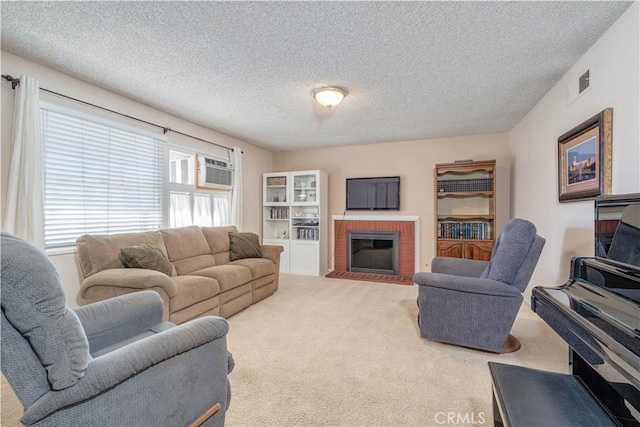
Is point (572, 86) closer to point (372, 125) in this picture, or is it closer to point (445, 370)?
point (372, 125)

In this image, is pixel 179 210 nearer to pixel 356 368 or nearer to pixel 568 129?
pixel 356 368

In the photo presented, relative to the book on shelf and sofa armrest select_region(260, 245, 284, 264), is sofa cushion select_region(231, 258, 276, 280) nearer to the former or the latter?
sofa armrest select_region(260, 245, 284, 264)

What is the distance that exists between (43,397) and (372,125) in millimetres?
4050

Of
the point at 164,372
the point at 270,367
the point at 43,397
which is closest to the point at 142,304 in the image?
the point at 164,372

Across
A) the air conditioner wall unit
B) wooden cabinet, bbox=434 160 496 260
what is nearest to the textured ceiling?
the air conditioner wall unit

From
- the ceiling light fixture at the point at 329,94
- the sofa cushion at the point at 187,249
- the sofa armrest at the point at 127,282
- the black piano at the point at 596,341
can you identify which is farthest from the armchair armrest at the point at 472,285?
the sofa cushion at the point at 187,249

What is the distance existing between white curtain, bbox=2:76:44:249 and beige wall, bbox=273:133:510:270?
404 centimetres

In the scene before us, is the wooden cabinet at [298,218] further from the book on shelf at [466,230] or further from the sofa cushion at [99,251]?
the sofa cushion at [99,251]

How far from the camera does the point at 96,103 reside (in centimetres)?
287

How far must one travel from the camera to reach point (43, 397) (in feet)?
2.77

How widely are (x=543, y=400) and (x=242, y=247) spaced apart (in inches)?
134

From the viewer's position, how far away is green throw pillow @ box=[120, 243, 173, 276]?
2.57m

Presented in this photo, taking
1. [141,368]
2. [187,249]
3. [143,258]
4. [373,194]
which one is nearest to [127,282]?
[143,258]

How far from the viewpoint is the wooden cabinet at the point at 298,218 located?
5148 mm
